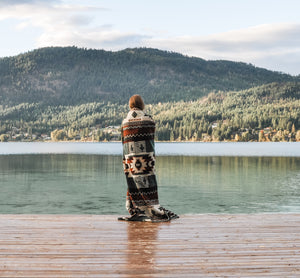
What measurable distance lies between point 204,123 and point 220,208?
143364 mm

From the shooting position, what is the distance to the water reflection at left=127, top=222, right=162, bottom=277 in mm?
4684

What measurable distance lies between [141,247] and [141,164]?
77.6 inches

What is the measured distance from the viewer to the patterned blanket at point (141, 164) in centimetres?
732

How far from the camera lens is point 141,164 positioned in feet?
24.0

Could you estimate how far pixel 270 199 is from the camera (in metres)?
25.9

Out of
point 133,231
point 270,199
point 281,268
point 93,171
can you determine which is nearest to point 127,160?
point 133,231

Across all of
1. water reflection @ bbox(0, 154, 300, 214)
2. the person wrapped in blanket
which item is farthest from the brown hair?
water reflection @ bbox(0, 154, 300, 214)

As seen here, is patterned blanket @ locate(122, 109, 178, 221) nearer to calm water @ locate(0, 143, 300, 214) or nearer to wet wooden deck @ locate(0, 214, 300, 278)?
wet wooden deck @ locate(0, 214, 300, 278)

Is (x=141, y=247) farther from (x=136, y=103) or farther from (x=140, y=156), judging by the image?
(x=136, y=103)

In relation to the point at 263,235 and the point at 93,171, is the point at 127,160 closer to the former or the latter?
the point at 263,235

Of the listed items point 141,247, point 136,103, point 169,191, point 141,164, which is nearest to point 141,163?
point 141,164

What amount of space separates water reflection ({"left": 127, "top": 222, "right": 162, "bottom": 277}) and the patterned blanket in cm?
31

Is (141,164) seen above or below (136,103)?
below

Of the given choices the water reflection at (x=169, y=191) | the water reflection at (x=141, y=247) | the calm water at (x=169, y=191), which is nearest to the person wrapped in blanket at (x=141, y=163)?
the water reflection at (x=141, y=247)
